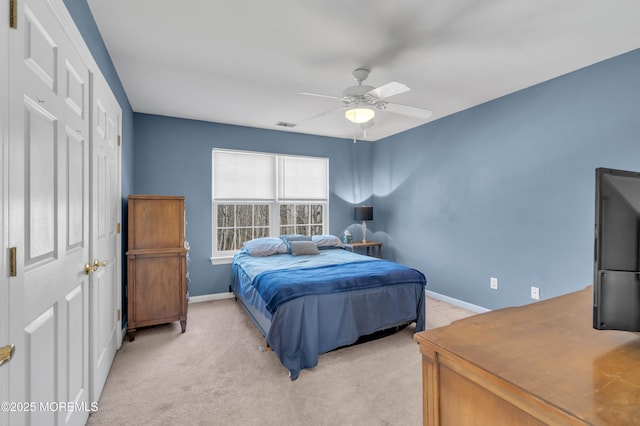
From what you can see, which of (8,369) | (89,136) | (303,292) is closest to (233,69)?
(89,136)

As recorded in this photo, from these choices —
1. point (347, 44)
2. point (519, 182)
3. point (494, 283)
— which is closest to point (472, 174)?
point (519, 182)

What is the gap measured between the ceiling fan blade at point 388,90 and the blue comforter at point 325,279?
1.65 meters

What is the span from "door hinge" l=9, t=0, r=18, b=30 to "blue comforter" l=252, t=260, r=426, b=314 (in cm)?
208

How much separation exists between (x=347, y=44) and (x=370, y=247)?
364 centimetres

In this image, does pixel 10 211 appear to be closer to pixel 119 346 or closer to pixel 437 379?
pixel 437 379

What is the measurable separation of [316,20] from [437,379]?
7.19ft

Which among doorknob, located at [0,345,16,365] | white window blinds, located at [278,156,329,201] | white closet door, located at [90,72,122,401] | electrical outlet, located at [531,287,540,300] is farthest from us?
white window blinds, located at [278,156,329,201]

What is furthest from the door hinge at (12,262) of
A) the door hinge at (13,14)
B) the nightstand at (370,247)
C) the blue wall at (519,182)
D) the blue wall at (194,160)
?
the nightstand at (370,247)

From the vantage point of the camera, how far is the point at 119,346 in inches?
108

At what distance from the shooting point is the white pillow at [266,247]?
13.2 feet

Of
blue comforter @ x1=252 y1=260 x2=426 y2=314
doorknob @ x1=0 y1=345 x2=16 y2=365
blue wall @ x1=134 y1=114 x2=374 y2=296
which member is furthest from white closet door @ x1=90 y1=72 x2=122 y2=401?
blue wall @ x1=134 y1=114 x2=374 y2=296

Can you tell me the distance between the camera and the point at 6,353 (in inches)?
33.7

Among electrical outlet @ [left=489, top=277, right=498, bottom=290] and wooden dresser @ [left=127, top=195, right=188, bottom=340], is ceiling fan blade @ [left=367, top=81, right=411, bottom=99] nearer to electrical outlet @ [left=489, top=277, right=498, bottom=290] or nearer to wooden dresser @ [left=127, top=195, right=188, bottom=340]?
wooden dresser @ [left=127, top=195, right=188, bottom=340]

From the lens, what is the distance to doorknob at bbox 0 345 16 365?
2.75ft
